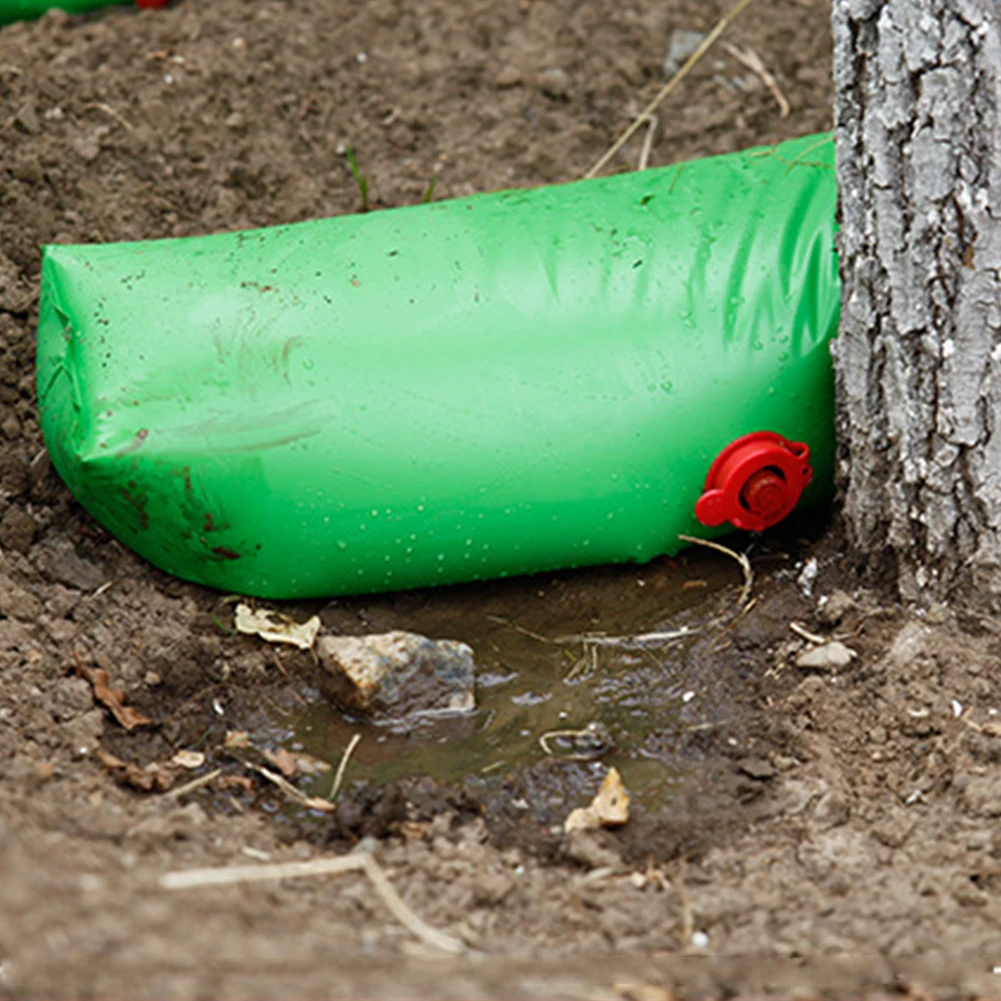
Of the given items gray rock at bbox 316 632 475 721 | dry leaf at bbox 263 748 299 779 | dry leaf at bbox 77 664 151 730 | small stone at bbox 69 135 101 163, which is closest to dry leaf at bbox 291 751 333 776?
dry leaf at bbox 263 748 299 779

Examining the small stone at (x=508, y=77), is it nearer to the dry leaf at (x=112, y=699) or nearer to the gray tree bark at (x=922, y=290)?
the gray tree bark at (x=922, y=290)

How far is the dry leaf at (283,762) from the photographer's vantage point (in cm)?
203

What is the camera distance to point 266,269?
228 centimetres

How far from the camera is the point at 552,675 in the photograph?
87.8 inches

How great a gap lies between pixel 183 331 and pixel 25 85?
0.97 metres

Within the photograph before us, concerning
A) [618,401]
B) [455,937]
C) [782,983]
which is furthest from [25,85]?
[782,983]

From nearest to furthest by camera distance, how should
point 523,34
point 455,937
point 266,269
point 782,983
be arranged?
point 782,983, point 455,937, point 266,269, point 523,34

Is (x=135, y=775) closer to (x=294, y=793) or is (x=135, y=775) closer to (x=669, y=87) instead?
(x=294, y=793)

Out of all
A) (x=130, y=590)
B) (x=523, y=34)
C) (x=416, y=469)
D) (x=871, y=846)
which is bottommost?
(x=871, y=846)

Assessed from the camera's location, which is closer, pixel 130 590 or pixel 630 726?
pixel 630 726

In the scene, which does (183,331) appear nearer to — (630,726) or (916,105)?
(630,726)

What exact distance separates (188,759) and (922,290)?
3.86 ft

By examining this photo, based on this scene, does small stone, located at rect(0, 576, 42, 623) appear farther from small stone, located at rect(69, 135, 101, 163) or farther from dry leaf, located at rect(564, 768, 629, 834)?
small stone, located at rect(69, 135, 101, 163)

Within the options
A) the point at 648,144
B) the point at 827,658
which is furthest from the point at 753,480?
the point at 648,144
